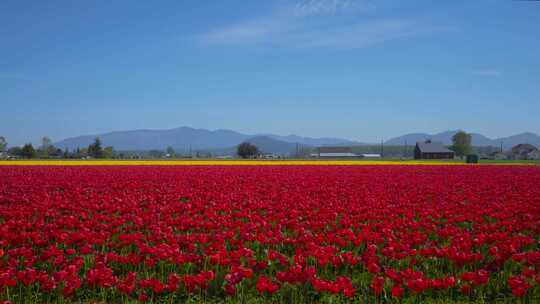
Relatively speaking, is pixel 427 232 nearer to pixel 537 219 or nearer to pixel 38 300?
pixel 537 219

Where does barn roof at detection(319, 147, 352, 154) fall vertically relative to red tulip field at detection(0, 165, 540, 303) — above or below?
above

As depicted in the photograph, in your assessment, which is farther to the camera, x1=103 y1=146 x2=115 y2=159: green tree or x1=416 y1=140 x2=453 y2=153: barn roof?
x1=103 y1=146 x2=115 y2=159: green tree

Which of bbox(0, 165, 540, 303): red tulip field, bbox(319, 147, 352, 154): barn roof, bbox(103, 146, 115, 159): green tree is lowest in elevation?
bbox(0, 165, 540, 303): red tulip field

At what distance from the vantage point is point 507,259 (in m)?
5.92

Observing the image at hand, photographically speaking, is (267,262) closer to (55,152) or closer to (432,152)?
(432,152)

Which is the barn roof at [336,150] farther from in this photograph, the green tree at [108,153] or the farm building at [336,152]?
the green tree at [108,153]

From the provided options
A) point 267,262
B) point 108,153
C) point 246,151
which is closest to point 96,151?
point 108,153

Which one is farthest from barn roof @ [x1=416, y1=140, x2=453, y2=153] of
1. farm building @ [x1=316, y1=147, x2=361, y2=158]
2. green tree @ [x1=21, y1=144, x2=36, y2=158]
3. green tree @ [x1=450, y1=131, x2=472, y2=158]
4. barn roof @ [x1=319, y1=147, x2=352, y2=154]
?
green tree @ [x1=21, y1=144, x2=36, y2=158]

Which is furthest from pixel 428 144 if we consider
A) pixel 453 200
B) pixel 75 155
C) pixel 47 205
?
pixel 47 205

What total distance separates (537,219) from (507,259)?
13.8 feet

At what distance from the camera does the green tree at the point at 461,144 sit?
5194 inches

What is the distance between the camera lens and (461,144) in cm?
13412

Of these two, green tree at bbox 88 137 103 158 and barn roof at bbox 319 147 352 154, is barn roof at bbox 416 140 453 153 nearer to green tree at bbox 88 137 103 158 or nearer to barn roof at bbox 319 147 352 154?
barn roof at bbox 319 147 352 154

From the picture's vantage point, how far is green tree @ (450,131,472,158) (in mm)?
131938
